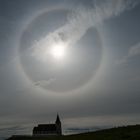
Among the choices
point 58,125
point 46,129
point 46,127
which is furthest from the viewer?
point 58,125

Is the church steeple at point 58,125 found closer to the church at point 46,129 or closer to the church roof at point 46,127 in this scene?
the church at point 46,129

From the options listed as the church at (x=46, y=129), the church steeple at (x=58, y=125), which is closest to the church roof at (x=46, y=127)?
the church at (x=46, y=129)

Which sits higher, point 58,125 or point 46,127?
point 58,125

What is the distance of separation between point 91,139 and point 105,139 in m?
3.87

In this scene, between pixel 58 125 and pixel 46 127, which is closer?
pixel 46 127

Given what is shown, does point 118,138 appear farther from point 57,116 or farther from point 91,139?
point 57,116

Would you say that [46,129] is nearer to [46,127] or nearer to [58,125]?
[46,127]

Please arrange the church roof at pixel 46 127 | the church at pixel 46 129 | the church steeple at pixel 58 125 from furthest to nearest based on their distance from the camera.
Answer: the church steeple at pixel 58 125 < the church roof at pixel 46 127 < the church at pixel 46 129

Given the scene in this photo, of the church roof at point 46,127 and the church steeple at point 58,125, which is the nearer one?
the church roof at point 46,127

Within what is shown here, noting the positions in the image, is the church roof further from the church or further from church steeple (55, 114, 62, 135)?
church steeple (55, 114, 62, 135)

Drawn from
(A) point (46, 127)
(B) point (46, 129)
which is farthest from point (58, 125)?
(B) point (46, 129)

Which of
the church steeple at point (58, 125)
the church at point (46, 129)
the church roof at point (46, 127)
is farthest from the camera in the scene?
the church steeple at point (58, 125)

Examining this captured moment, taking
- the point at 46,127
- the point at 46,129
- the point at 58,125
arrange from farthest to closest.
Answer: the point at 58,125
the point at 46,127
the point at 46,129

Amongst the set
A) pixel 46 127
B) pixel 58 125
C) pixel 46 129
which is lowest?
pixel 46 129
